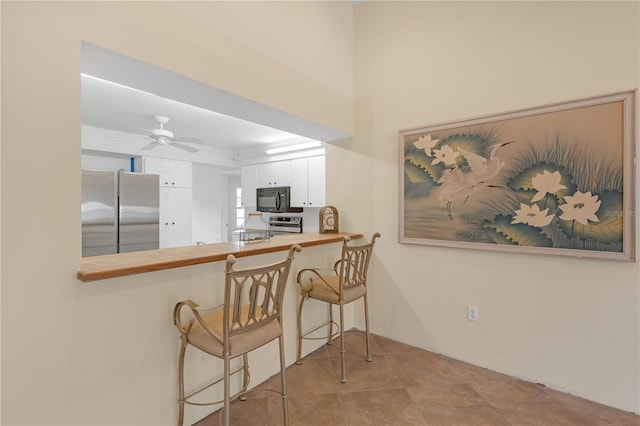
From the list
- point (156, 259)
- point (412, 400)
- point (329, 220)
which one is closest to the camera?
point (156, 259)

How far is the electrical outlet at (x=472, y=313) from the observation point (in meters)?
2.46

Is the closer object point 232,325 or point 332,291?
point 232,325

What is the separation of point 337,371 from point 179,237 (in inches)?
154

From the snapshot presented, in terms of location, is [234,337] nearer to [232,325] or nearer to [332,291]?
[232,325]

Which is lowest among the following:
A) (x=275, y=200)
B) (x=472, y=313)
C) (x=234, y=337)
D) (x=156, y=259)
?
(x=472, y=313)

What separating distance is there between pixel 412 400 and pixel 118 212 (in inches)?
161

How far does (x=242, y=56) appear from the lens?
2.02 metres

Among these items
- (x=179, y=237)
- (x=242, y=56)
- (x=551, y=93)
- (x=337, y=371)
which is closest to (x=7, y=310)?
(x=242, y=56)

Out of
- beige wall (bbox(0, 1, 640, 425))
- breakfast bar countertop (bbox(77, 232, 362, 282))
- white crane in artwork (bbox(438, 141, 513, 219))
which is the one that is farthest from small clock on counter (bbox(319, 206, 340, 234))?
white crane in artwork (bbox(438, 141, 513, 219))

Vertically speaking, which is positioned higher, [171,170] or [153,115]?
[153,115]

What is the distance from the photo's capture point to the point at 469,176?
2447 millimetres

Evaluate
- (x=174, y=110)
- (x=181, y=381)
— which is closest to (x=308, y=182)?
(x=174, y=110)

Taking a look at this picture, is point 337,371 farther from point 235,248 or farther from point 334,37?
point 334,37

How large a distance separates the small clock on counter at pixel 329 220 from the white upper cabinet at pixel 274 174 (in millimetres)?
2194
